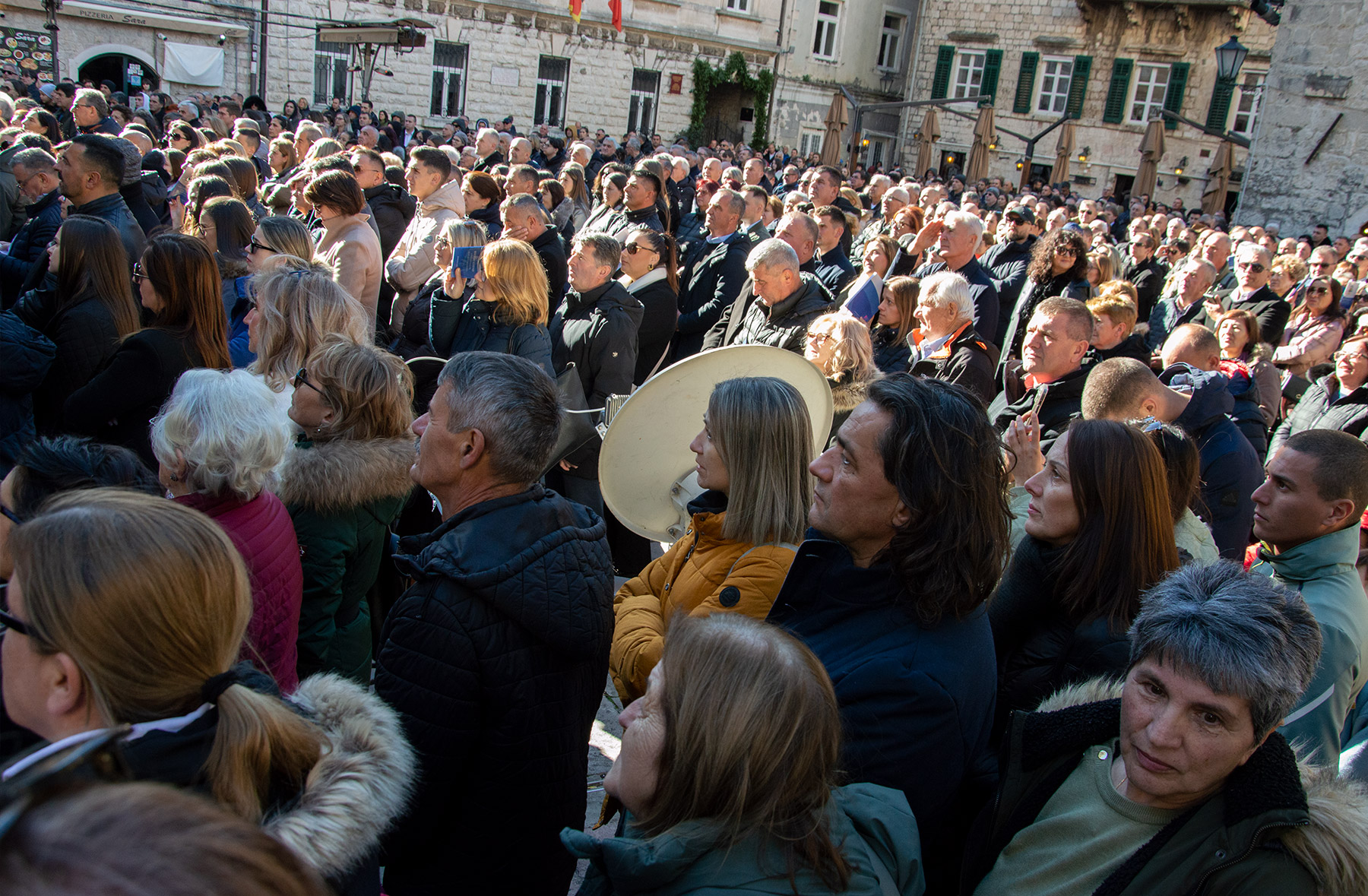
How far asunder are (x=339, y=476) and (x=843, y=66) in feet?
108

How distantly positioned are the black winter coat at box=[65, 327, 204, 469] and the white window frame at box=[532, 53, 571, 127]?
24296 mm

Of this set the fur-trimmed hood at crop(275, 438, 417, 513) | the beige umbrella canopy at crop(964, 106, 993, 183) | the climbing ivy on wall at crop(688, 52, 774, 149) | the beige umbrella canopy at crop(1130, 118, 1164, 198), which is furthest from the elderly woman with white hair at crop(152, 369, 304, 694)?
the climbing ivy on wall at crop(688, 52, 774, 149)

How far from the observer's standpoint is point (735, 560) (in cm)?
227

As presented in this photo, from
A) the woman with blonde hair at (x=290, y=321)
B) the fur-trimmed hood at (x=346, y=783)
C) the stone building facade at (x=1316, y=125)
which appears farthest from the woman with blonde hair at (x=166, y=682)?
the stone building facade at (x=1316, y=125)

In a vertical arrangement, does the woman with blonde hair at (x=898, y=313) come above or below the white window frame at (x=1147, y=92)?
below

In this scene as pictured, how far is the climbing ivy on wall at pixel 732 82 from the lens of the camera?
28.8 m

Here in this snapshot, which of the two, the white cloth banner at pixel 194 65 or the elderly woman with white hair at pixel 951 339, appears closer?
the elderly woman with white hair at pixel 951 339

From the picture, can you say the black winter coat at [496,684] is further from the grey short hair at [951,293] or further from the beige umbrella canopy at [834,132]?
the beige umbrella canopy at [834,132]

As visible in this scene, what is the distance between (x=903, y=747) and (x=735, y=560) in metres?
0.74

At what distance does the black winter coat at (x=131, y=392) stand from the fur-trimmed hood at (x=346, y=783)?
7.50ft

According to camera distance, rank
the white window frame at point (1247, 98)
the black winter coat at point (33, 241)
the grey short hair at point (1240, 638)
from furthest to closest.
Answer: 1. the white window frame at point (1247, 98)
2. the black winter coat at point (33, 241)
3. the grey short hair at point (1240, 638)

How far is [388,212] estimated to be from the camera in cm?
688

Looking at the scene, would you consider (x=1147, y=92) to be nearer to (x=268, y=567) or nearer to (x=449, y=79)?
(x=449, y=79)

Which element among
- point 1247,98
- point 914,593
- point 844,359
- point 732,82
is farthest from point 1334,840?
point 1247,98
